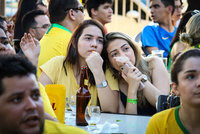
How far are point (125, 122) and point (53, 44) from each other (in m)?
1.73

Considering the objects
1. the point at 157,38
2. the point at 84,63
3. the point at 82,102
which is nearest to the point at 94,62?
the point at 84,63

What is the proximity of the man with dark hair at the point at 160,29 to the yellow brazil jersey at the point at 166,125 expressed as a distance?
3007 mm

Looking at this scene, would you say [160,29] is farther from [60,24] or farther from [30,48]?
[30,48]

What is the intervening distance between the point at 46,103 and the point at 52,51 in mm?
1664

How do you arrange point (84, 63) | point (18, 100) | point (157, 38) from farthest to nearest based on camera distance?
point (157, 38)
point (84, 63)
point (18, 100)

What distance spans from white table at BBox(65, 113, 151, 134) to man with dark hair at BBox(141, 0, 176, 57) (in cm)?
277

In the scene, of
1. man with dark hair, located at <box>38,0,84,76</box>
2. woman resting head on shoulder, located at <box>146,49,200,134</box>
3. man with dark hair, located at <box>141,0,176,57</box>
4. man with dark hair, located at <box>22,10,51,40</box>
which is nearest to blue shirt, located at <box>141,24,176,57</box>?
man with dark hair, located at <box>141,0,176,57</box>

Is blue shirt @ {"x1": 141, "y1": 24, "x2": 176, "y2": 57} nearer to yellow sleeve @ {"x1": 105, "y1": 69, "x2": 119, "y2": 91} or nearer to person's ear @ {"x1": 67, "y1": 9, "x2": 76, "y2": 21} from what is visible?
person's ear @ {"x1": 67, "y1": 9, "x2": 76, "y2": 21}

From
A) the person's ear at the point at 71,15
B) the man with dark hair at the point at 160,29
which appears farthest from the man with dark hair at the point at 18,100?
the man with dark hair at the point at 160,29

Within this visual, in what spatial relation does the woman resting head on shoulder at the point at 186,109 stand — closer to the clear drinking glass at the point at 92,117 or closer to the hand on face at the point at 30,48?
the clear drinking glass at the point at 92,117

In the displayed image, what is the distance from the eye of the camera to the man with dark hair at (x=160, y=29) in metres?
5.20

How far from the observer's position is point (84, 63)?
3.29m

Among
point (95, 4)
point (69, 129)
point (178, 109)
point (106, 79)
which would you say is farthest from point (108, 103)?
point (95, 4)

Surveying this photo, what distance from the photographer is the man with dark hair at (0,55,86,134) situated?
1380 millimetres
